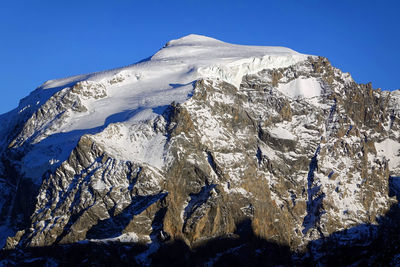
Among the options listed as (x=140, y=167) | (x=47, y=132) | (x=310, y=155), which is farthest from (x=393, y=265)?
(x=47, y=132)

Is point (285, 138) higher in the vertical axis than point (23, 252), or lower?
higher

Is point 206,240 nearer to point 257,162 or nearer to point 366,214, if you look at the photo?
point 257,162

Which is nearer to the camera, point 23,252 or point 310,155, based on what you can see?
point 23,252

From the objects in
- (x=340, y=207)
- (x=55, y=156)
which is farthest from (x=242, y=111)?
(x=55, y=156)

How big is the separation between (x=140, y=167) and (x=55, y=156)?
24.4 m

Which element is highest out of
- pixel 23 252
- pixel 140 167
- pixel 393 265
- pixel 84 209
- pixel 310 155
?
pixel 310 155

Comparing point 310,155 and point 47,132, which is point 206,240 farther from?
point 47,132

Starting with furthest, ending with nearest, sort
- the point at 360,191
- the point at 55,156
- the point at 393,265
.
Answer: the point at 360,191, the point at 55,156, the point at 393,265

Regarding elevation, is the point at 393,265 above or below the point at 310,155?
below

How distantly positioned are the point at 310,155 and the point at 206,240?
46721 mm

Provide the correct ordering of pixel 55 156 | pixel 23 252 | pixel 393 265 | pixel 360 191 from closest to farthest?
pixel 393 265 < pixel 23 252 < pixel 55 156 < pixel 360 191

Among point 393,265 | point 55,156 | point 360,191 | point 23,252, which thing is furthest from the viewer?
point 360,191

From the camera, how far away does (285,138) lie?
651 ft

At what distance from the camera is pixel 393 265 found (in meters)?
112
